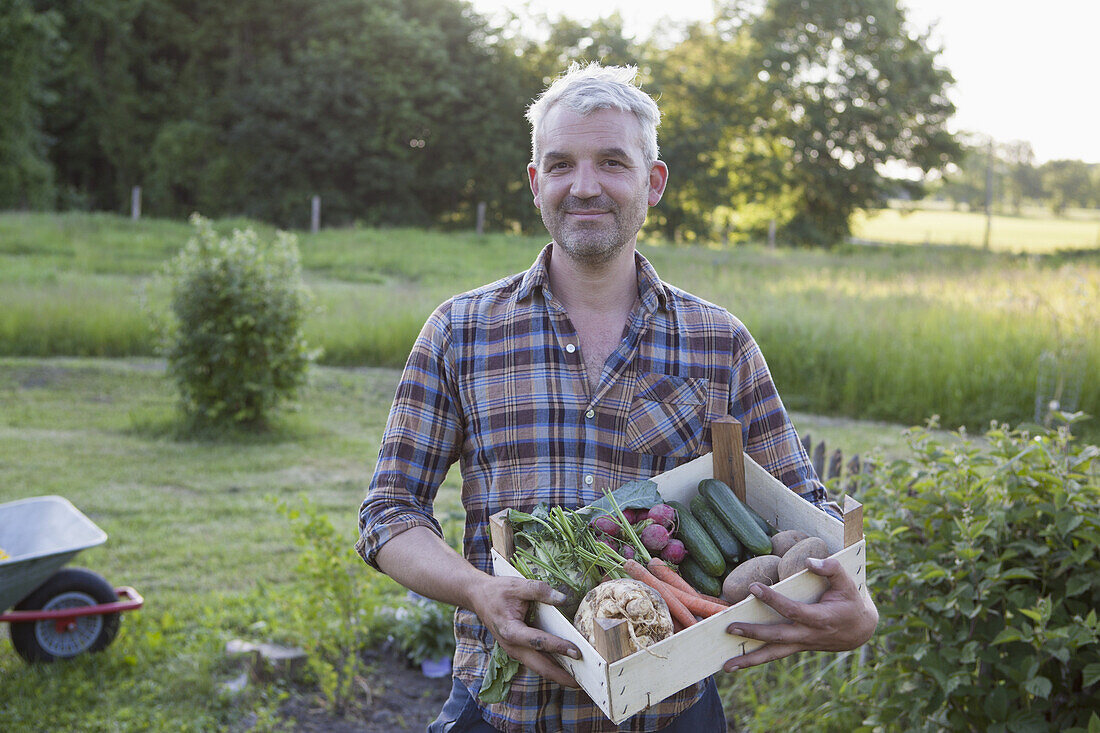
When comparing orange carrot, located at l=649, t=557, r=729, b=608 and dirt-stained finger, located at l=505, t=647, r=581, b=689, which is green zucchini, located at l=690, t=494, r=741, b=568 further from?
dirt-stained finger, located at l=505, t=647, r=581, b=689

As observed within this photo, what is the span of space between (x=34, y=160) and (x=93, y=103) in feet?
11.9

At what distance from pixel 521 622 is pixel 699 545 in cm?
39

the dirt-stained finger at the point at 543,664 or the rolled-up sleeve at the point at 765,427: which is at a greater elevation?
the rolled-up sleeve at the point at 765,427

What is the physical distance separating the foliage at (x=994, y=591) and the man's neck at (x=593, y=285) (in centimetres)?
127

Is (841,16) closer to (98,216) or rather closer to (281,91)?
(281,91)

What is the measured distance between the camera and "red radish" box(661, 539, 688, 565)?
1.83m

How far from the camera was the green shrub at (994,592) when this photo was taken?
267cm

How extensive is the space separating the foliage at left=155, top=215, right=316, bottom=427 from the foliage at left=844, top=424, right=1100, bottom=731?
6542 millimetres

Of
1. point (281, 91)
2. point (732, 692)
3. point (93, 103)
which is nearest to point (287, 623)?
point (732, 692)

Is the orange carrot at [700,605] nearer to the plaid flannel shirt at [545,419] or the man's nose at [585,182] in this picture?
the plaid flannel shirt at [545,419]

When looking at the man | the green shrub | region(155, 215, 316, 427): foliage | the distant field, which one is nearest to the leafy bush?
the green shrub

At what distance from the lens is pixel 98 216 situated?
25.0 m

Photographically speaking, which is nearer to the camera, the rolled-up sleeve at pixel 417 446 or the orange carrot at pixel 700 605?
the orange carrot at pixel 700 605

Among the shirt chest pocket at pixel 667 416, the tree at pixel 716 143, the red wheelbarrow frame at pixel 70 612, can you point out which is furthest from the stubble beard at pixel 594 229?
the tree at pixel 716 143
